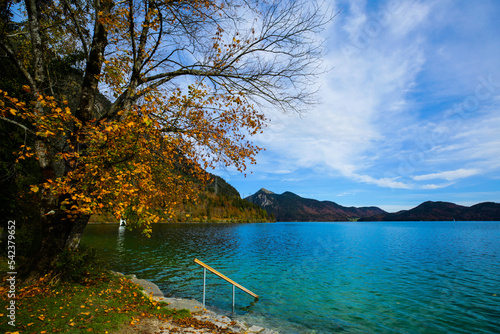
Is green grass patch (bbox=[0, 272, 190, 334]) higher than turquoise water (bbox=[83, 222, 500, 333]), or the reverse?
green grass patch (bbox=[0, 272, 190, 334])

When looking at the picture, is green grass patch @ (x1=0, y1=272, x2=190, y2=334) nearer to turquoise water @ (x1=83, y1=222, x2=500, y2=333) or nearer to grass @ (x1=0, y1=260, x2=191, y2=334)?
grass @ (x1=0, y1=260, x2=191, y2=334)

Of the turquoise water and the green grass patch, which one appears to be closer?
the green grass patch

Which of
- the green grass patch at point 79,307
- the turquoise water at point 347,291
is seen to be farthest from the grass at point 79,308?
the turquoise water at point 347,291

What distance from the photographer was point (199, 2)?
10141mm

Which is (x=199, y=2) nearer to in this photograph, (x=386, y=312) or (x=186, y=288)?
(x=186, y=288)

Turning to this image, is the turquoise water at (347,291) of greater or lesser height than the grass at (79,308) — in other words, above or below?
below

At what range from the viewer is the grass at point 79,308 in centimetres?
643

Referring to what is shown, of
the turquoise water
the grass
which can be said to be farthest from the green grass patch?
the turquoise water

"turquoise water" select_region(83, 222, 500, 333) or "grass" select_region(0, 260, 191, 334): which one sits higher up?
"grass" select_region(0, 260, 191, 334)

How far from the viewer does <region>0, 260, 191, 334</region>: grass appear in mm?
6430

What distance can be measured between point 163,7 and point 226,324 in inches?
517

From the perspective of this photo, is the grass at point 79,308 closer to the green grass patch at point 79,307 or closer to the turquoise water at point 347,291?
the green grass patch at point 79,307

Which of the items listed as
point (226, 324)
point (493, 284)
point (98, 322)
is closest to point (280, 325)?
point (226, 324)

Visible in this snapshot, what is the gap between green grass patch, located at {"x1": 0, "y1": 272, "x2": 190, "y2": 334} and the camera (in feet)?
21.1
